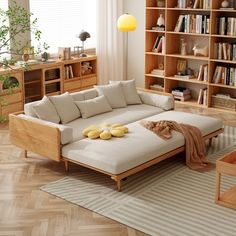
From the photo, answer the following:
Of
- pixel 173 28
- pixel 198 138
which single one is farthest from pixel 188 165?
pixel 173 28

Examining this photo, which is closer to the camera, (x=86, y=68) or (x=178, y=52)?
(x=178, y=52)

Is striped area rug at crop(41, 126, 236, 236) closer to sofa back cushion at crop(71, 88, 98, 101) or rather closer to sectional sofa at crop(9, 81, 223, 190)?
sectional sofa at crop(9, 81, 223, 190)

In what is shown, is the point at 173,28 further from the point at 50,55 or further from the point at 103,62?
the point at 50,55

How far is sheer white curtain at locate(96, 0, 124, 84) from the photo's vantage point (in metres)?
8.19

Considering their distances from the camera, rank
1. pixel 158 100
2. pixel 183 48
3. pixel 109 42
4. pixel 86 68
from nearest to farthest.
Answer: pixel 158 100 → pixel 183 48 → pixel 86 68 → pixel 109 42

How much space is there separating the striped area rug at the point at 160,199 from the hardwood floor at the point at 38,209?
105 mm

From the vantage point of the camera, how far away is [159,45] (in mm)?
7969

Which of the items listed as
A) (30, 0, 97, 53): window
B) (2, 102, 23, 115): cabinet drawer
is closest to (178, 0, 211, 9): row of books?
(30, 0, 97, 53): window

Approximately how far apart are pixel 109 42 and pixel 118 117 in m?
2.90

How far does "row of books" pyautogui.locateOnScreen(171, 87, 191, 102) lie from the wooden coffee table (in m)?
3.39

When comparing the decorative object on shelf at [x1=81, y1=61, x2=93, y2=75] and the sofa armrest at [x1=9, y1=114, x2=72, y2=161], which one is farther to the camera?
the decorative object on shelf at [x1=81, y1=61, x2=93, y2=75]

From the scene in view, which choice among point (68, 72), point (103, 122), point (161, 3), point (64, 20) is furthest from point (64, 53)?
point (103, 122)

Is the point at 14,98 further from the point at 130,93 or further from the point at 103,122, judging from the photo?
the point at 103,122

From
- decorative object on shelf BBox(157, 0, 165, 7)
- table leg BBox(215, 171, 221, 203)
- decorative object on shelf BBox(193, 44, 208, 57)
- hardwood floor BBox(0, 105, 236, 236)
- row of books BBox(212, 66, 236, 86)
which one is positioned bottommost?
hardwood floor BBox(0, 105, 236, 236)
